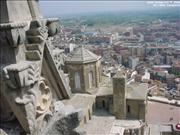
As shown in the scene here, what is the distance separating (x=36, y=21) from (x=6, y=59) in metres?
0.56

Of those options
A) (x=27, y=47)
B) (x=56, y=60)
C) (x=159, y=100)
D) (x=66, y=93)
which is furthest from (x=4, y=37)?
(x=159, y=100)

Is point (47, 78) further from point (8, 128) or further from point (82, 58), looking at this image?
point (82, 58)

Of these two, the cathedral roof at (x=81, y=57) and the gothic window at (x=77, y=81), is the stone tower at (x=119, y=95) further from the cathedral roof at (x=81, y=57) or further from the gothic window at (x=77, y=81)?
the gothic window at (x=77, y=81)

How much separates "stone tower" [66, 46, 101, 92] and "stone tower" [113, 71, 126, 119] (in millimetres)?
2297

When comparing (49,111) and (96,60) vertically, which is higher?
(49,111)

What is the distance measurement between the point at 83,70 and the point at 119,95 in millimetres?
3369

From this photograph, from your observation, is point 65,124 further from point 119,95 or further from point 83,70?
point 83,70

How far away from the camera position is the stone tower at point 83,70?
789 inches

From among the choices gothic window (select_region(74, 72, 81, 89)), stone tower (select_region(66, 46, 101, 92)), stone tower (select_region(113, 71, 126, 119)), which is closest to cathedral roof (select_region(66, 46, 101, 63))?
stone tower (select_region(66, 46, 101, 92))

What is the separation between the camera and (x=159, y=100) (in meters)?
30.5

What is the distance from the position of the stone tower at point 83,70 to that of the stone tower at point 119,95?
2297mm

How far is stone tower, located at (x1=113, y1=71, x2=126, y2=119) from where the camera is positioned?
1833 centimetres

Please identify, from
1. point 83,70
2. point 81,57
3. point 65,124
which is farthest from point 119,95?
point 65,124

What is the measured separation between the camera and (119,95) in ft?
62.0
